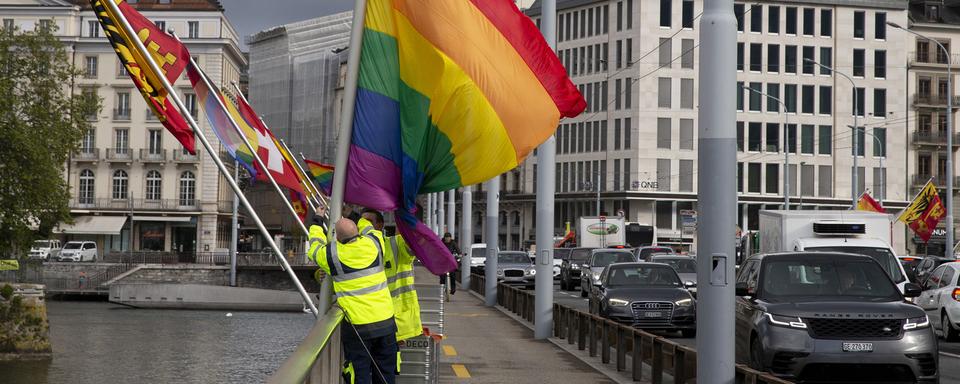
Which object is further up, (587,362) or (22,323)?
(587,362)

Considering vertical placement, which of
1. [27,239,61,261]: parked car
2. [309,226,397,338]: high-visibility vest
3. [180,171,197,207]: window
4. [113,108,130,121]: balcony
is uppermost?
[113,108,130,121]: balcony

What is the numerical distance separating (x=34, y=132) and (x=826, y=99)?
6091 cm

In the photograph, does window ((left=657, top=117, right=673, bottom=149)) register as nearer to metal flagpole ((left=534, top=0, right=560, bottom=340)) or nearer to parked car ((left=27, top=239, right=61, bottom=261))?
parked car ((left=27, top=239, right=61, bottom=261))

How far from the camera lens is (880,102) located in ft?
320

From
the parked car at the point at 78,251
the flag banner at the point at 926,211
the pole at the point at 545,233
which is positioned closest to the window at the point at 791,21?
the flag banner at the point at 926,211

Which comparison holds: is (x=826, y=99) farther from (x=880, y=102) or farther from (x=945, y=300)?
(x=945, y=300)

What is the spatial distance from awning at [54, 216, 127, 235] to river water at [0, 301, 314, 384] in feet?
54.4

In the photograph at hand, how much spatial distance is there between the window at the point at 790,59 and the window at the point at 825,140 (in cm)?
466

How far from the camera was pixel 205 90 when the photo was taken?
17.7 m

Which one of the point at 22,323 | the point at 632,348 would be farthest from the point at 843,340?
the point at 22,323

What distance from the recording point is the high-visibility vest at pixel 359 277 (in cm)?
1054

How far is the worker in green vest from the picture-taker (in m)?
10.5

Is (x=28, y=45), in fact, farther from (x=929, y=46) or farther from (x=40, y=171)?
(x=929, y=46)

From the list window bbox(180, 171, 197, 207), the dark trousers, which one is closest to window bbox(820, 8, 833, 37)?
window bbox(180, 171, 197, 207)
